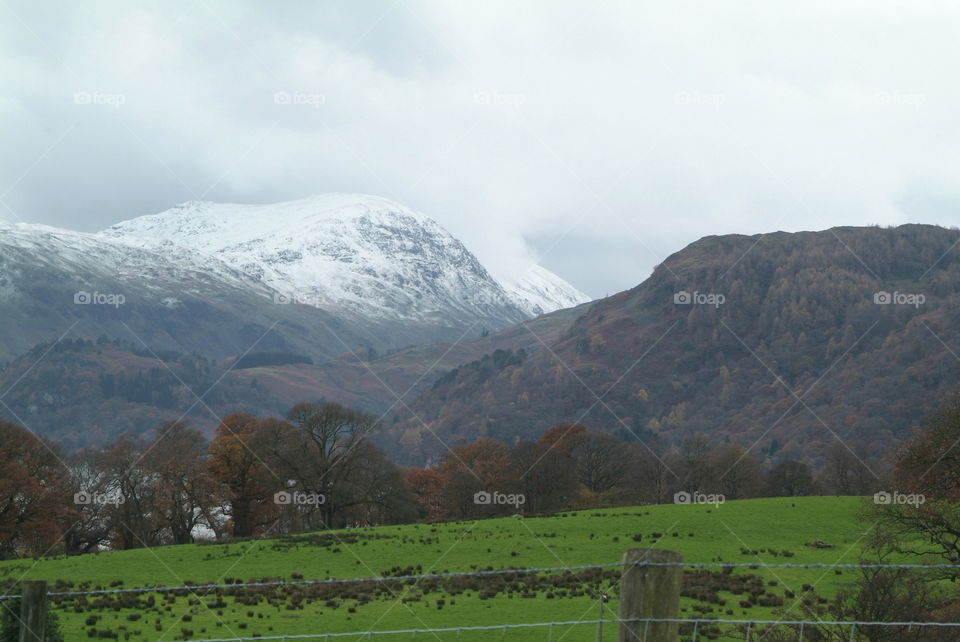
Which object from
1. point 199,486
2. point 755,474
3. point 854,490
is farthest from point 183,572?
point 854,490

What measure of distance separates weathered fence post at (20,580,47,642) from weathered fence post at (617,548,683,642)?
5.77 meters

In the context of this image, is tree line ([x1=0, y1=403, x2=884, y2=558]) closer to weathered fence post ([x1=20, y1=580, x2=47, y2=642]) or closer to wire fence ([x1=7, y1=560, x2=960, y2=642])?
wire fence ([x1=7, y1=560, x2=960, y2=642])

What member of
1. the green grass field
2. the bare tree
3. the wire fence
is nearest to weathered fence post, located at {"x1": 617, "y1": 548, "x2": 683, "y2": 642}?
the wire fence

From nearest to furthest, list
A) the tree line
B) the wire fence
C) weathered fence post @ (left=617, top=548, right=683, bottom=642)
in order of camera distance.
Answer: weathered fence post @ (left=617, top=548, right=683, bottom=642), the wire fence, the tree line

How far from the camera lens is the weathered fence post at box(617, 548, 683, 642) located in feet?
28.2

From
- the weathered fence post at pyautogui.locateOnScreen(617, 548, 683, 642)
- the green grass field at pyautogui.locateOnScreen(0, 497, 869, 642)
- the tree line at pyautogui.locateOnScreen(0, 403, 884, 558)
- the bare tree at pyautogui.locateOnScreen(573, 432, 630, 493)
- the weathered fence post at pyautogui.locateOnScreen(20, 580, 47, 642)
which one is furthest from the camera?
the bare tree at pyautogui.locateOnScreen(573, 432, 630, 493)

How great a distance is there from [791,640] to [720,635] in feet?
30.6

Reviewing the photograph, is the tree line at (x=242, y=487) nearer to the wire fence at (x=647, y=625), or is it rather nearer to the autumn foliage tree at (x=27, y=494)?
the autumn foliage tree at (x=27, y=494)

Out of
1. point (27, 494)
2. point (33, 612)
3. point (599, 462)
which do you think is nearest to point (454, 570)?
point (27, 494)

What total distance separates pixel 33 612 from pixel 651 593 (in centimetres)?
613

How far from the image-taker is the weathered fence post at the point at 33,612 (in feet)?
29.9

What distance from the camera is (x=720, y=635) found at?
3000 centimetres

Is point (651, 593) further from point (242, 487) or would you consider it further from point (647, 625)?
point (242, 487)

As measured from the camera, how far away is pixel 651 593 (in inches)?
340
